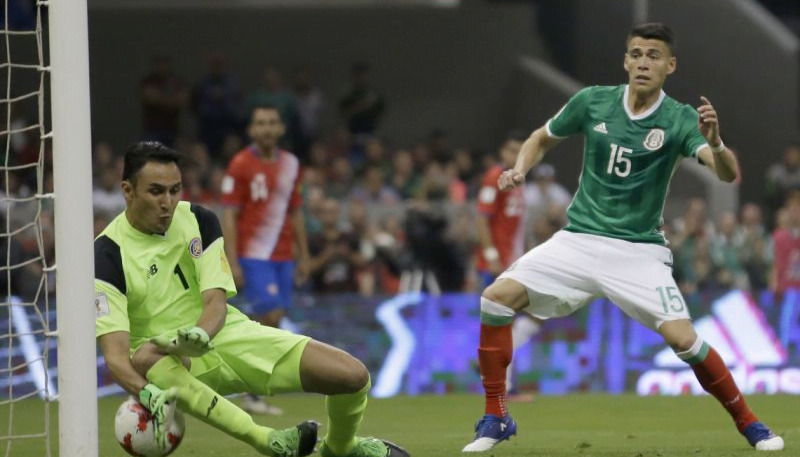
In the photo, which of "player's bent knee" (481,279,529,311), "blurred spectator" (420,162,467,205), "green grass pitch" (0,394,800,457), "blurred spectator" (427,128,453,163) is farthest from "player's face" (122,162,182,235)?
"blurred spectator" (427,128,453,163)

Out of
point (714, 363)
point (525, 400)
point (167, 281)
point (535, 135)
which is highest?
point (535, 135)

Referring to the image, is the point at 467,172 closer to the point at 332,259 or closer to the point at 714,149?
the point at 332,259

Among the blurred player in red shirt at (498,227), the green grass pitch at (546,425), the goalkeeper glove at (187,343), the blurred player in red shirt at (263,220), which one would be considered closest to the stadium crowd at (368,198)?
the blurred player in red shirt at (498,227)

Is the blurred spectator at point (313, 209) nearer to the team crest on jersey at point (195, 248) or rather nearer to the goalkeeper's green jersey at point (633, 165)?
the goalkeeper's green jersey at point (633, 165)

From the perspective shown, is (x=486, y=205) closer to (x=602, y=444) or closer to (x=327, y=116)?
(x=602, y=444)

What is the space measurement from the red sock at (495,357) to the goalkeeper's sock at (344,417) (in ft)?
4.25

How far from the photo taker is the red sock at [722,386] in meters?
7.84


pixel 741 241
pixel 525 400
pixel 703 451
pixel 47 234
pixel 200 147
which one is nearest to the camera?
pixel 703 451

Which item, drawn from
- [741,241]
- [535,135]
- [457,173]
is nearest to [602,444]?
[535,135]

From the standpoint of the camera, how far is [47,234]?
1384 cm

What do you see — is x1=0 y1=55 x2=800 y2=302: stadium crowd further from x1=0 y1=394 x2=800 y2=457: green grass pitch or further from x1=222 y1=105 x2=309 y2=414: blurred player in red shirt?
x1=222 y1=105 x2=309 y2=414: blurred player in red shirt

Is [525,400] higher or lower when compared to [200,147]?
lower

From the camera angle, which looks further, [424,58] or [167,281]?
[424,58]

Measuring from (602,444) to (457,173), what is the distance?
32.0 ft
